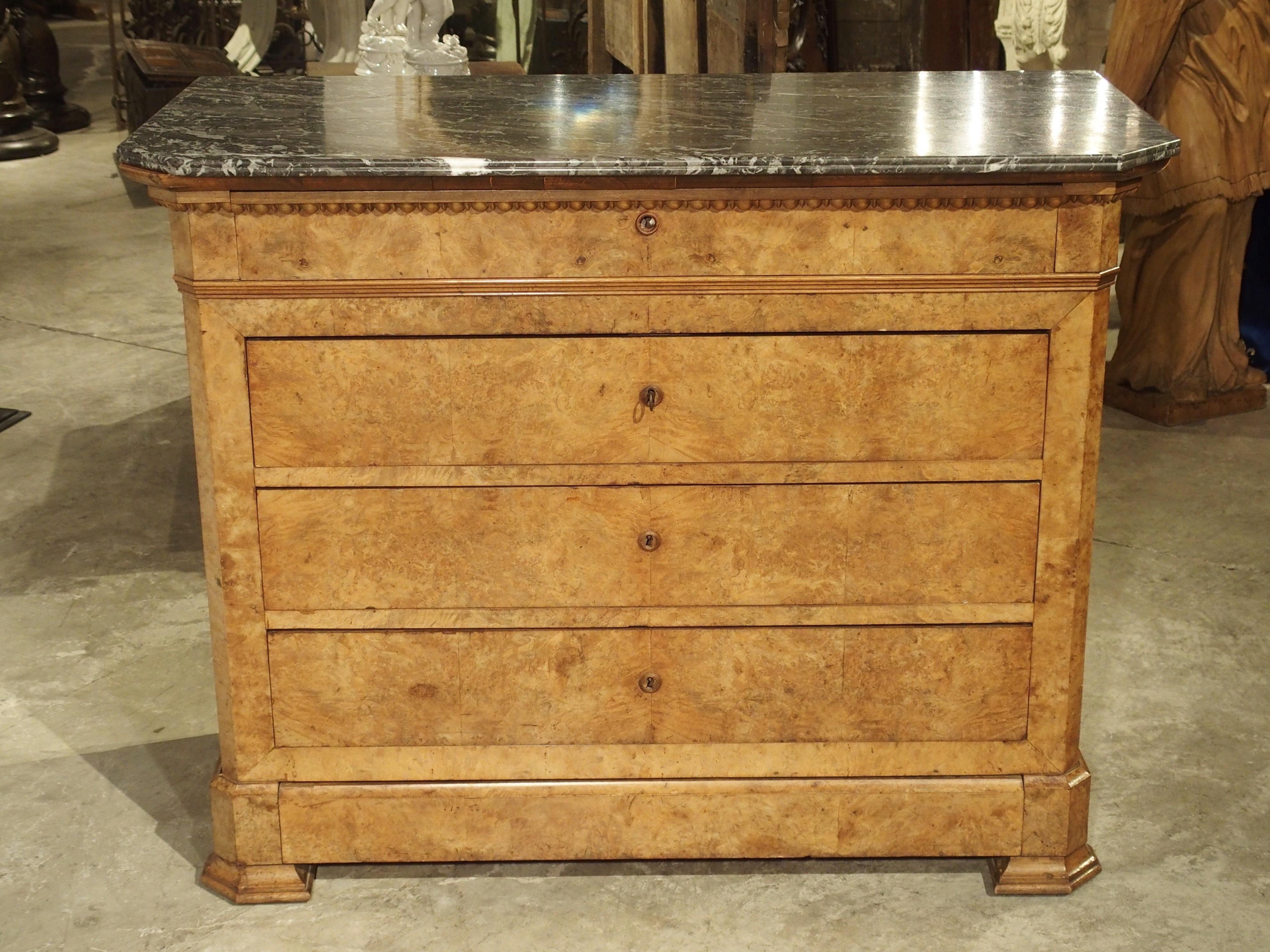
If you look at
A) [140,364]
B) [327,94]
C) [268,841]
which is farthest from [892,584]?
[140,364]

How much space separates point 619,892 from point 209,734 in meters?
1.09

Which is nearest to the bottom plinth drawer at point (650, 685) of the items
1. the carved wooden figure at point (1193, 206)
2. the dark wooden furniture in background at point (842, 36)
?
the carved wooden figure at point (1193, 206)

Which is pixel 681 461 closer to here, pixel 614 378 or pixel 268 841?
pixel 614 378

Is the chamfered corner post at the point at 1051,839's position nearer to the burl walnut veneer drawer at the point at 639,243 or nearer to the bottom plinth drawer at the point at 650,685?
the bottom plinth drawer at the point at 650,685

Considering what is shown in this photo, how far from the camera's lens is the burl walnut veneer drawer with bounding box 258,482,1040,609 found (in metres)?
2.66

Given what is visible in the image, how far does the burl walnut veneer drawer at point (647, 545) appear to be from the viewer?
105 inches

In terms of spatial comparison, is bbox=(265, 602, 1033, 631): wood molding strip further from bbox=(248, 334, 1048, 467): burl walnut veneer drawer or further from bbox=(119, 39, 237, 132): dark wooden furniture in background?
bbox=(119, 39, 237, 132): dark wooden furniture in background

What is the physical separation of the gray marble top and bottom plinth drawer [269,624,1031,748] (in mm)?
824

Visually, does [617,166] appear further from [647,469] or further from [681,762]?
[681,762]

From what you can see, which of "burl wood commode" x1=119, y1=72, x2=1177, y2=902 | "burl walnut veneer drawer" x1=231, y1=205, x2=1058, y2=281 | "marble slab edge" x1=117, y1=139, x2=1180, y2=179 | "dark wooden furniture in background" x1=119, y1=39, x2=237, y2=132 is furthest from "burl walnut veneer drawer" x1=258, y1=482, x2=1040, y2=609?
"dark wooden furniture in background" x1=119, y1=39, x2=237, y2=132

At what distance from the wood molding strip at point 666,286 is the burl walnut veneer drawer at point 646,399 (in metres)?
0.08

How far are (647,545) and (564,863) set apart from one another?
68cm

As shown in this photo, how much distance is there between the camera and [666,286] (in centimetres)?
252

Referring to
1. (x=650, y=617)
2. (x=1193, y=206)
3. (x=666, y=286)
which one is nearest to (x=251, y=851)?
(x=650, y=617)
